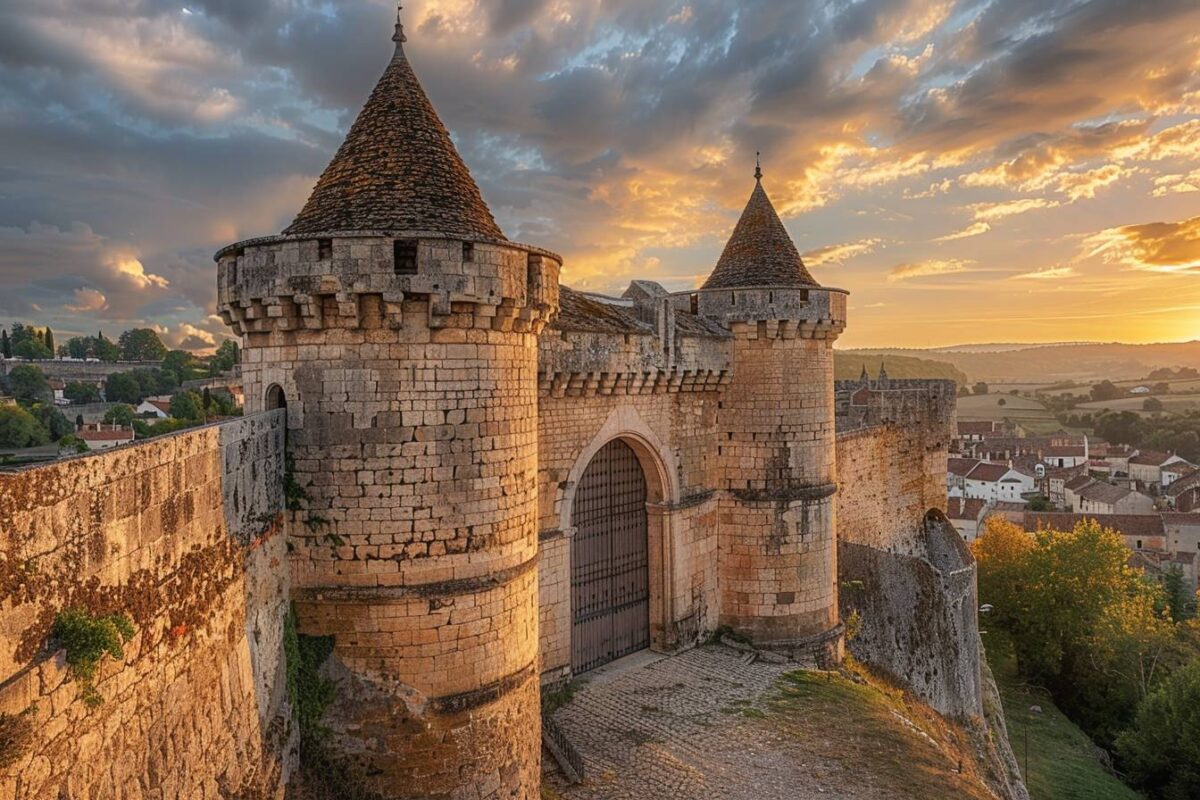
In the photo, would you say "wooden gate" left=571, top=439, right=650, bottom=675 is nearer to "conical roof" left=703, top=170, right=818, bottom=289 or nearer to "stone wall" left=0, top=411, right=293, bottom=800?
"conical roof" left=703, top=170, right=818, bottom=289

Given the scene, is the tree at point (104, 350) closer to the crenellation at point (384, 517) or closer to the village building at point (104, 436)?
the village building at point (104, 436)

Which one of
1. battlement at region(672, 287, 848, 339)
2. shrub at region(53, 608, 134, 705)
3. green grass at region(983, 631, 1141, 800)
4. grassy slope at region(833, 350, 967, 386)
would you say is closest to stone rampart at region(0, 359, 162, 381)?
battlement at region(672, 287, 848, 339)

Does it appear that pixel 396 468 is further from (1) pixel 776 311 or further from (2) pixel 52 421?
(2) pixel 52 421

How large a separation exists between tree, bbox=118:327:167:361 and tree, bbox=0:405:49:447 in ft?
220

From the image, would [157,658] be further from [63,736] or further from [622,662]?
[622,662]

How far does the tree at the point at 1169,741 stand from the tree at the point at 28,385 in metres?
76.0

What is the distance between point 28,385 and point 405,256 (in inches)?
2977

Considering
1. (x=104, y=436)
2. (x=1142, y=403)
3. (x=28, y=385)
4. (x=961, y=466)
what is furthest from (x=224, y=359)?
(x=1142, y=403)

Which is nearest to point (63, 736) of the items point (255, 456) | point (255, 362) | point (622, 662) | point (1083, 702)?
point (255, 456)

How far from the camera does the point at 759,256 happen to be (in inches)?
701

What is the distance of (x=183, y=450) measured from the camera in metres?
6.55

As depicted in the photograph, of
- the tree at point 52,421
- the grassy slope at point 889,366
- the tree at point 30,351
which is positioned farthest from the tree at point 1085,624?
the grassy slope at point 889,366

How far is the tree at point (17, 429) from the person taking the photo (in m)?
45.6

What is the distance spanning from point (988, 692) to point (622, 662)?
16.2 metres
